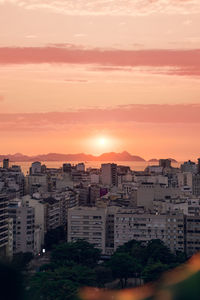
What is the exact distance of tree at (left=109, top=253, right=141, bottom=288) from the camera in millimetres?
27500

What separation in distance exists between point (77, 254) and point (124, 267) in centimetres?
267

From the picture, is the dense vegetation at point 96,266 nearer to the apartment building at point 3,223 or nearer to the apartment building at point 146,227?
the apartment building at point 146,227

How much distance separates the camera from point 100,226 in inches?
1336

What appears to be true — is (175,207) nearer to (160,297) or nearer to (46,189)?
(46,189)

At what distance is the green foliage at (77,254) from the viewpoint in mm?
28953

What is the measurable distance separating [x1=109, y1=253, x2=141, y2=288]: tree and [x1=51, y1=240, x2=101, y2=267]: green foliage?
Result: 1618mm

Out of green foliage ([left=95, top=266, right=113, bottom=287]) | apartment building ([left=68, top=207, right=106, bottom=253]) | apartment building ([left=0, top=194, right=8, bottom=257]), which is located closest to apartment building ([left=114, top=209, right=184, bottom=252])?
apartment building ([left=68, top=207, right=106, bottom=253])

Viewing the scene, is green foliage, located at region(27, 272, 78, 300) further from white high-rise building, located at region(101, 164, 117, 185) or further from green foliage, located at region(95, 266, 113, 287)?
white high-rise building, located at region(101, 164, 117, 185)

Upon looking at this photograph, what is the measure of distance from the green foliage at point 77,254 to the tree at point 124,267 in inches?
63.7

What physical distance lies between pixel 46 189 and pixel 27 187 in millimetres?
2894

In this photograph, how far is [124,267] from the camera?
90.2ft

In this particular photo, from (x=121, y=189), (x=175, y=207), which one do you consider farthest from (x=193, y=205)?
(x=121, y=189)

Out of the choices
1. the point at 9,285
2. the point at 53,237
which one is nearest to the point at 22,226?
the point at 53,237

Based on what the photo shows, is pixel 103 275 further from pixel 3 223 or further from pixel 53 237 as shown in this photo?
pixel 53 237
